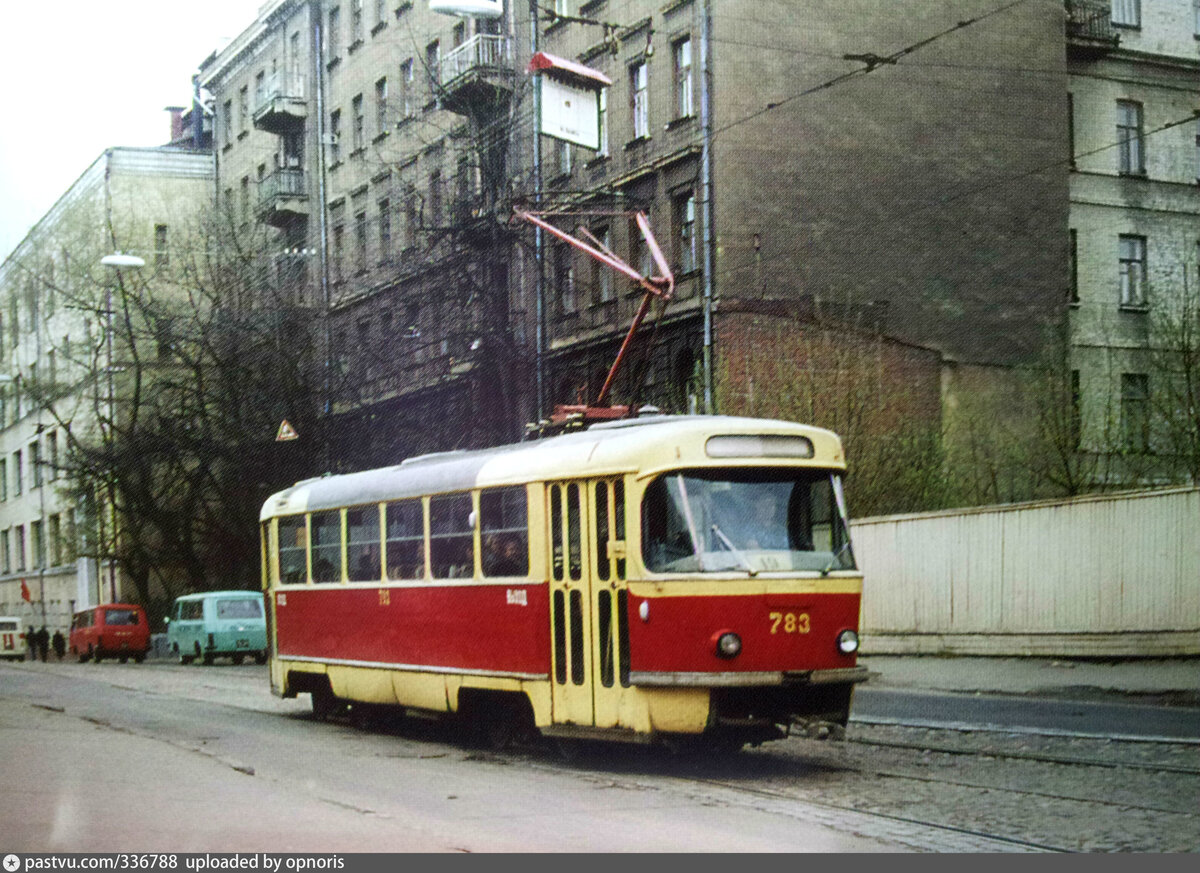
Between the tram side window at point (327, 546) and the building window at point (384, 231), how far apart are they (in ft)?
97.8

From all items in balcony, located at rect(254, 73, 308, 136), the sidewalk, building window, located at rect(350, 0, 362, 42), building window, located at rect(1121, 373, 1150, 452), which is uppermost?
building window, located at rect(350, 0, 362, 42)

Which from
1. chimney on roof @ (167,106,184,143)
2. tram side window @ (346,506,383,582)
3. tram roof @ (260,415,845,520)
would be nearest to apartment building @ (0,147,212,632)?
chimney on roof @ (167,106,184,143)

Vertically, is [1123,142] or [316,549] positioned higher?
[1123,142]

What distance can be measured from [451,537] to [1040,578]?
34.8 feet

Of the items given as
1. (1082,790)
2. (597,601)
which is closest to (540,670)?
(597,601)

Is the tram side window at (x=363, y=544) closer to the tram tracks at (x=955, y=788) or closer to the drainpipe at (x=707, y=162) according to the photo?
the tram tracks at (x=955, y=788)

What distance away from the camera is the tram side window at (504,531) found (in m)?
13.6

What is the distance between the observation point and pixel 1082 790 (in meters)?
11.0

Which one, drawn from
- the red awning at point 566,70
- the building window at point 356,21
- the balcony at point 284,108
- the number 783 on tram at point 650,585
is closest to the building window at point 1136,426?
the red awning at point 566,70

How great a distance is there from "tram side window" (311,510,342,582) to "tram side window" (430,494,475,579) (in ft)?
8.22

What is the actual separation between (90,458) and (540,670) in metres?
35.9

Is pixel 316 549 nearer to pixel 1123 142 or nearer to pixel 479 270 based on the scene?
pixel 479 270

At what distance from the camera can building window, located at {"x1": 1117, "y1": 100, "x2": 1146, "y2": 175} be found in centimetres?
4050

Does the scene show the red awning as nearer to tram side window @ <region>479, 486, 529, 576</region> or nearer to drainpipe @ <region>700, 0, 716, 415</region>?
drainpipe @ <region>700, 0, 716, 415</region>
